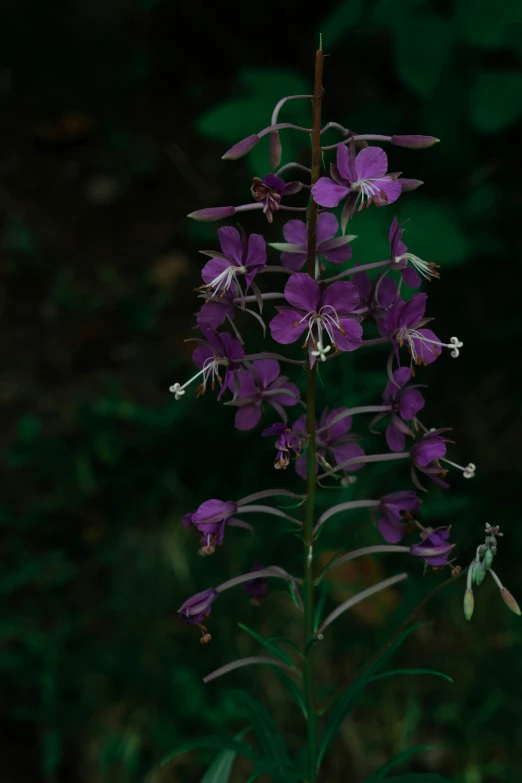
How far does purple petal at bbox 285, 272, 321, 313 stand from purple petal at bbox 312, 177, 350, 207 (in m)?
0.09

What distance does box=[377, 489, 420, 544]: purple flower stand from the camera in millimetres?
1167

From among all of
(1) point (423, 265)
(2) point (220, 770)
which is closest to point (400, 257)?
(1) point (423, 265)

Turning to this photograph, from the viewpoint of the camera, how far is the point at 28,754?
234cm

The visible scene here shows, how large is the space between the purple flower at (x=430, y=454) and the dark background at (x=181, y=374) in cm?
78

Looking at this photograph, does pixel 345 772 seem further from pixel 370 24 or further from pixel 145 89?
pixel 145 89

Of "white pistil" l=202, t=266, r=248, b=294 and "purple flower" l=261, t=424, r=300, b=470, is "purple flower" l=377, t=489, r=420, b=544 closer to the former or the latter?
"purple flower" l=261, t=424, r=300, b=470

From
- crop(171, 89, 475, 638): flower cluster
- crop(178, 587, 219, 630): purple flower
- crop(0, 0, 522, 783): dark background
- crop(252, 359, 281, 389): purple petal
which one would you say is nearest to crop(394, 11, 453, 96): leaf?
crop(0, 0, 522, 783): dark background

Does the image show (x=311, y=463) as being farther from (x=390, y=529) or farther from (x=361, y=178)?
(x=361, y=178)

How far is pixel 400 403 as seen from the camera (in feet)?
3.69

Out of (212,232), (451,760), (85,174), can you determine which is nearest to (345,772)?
(451,760)

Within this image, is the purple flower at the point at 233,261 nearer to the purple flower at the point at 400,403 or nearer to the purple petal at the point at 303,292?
the purple petal at the point at 303,292

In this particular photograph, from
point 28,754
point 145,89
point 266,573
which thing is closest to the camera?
point 266,573

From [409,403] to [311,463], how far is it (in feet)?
0.49

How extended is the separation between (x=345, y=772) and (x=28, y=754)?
87 cm
